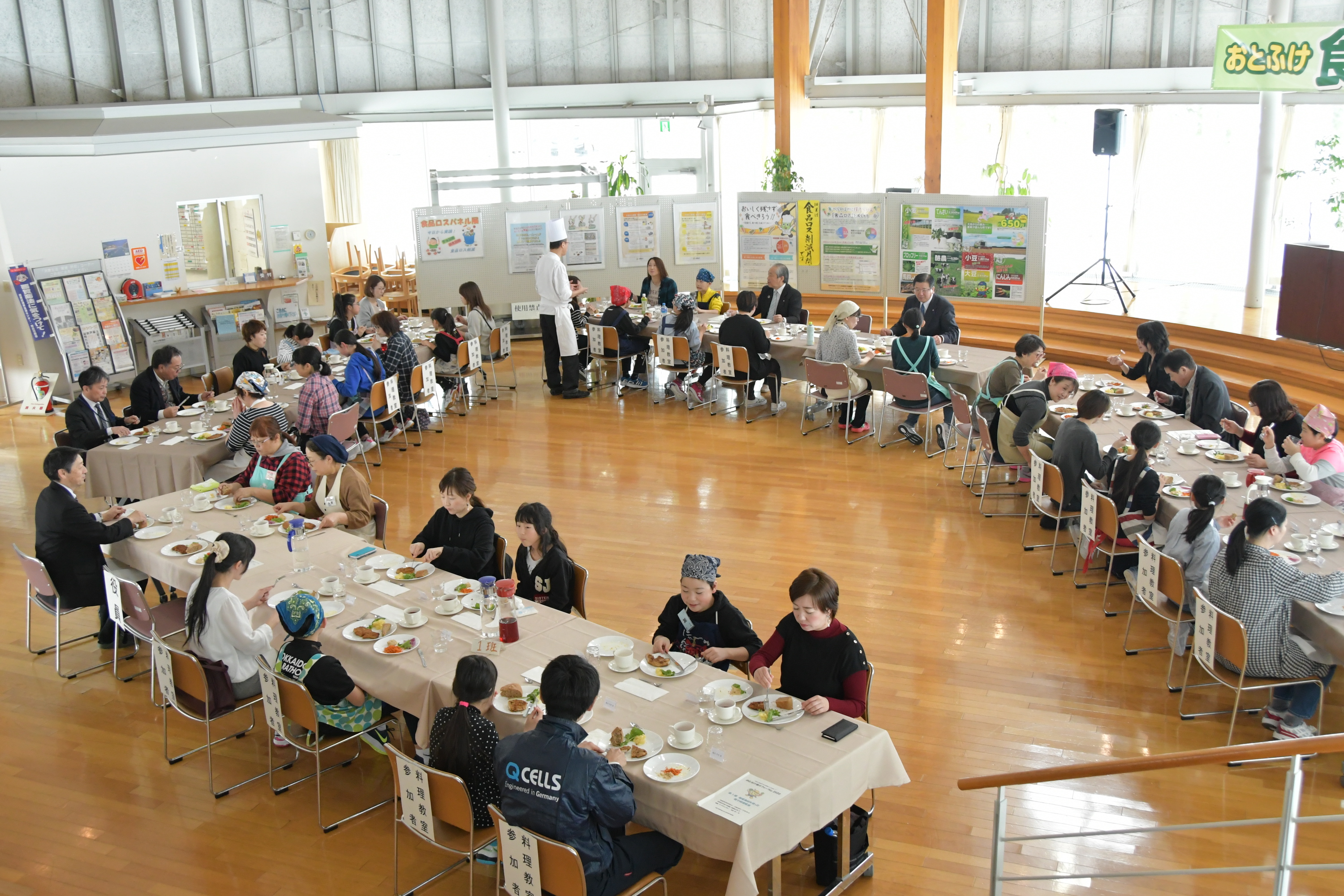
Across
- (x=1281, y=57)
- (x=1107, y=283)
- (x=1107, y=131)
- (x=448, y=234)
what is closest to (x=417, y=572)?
(x=448, y=234)

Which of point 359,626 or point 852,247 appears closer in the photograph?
point 359,626

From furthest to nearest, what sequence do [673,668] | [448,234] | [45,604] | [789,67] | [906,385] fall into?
[789,67] → [448,234] → [906,385] → [45,604] → [673,668]

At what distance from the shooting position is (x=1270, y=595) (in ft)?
17.4

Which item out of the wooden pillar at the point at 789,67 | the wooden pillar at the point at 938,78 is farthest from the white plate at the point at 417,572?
the wooden pillar at the point at 789,67

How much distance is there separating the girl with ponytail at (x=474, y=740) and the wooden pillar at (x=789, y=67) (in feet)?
36.6

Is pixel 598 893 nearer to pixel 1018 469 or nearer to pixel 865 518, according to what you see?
pixel 865 518

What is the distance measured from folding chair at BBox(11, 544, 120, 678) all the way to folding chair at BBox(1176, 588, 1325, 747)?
257 inches

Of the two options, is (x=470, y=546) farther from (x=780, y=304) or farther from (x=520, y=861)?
(x=780, y=304)

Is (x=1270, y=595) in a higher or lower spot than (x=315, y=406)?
lower

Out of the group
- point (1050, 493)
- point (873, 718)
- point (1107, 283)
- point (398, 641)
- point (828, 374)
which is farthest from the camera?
point (1107, 283)

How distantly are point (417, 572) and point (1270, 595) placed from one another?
4.53 metres

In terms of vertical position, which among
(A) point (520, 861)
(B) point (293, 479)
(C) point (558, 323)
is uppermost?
(C) point (558, 323)

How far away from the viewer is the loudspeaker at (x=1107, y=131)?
13.4m

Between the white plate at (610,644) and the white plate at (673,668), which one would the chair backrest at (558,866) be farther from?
the white plate at (610,644)
